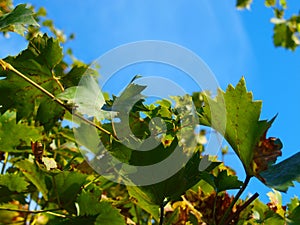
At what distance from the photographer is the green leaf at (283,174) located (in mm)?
641

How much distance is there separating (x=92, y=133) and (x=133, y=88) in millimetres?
283

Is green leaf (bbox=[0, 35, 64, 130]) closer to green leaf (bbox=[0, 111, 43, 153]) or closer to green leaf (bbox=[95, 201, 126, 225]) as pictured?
green leaf (bbox=[0, 111, 43, 153])

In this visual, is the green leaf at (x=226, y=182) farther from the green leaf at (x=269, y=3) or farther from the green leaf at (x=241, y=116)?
the green leaf at (x=269, y=3)

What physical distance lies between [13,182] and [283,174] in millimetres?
551

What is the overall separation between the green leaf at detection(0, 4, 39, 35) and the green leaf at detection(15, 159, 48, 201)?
0.86 ft

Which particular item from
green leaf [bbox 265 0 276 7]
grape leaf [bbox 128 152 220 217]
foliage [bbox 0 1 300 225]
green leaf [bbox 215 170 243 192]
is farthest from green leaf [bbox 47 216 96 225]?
green leaf [bbox 265 0 276 7]

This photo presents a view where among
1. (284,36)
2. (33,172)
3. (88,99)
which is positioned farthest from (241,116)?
(284,36)

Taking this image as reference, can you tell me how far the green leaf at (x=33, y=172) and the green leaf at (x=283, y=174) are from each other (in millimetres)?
461

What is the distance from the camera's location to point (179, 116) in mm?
866

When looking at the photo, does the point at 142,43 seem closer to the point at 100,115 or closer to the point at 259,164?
the point at 100,115

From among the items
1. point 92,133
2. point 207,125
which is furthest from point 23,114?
point 207,125

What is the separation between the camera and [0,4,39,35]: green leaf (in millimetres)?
859

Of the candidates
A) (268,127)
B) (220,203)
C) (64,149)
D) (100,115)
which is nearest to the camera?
(268,127)

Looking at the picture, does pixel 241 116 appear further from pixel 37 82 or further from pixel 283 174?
pixel 37 82
